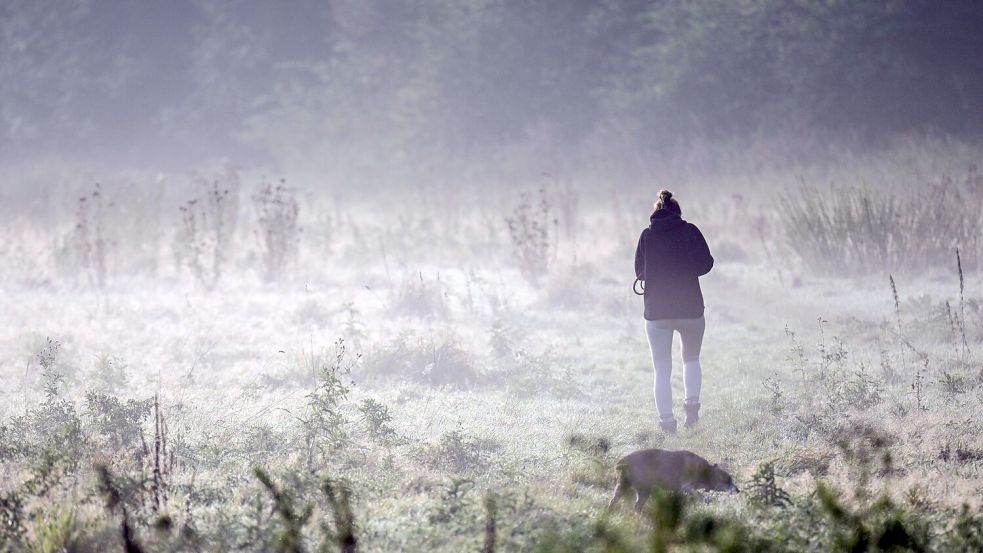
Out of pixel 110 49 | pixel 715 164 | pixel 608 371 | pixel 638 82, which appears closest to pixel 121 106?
pixel 110 49

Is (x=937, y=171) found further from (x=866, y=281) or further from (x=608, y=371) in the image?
(x=608, y=371)

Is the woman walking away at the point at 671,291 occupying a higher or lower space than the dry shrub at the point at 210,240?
lower

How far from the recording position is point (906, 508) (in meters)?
4.48

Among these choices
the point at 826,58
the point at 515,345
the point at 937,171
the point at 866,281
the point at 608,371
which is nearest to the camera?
the point at 608,371

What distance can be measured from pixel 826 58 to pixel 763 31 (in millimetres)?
2089

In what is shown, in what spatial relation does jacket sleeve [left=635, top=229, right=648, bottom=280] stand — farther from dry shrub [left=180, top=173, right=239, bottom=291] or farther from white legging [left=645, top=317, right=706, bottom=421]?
dry shrub [left=180, top=173, right=239, bottom=291]

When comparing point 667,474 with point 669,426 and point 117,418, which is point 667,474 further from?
point 117,418

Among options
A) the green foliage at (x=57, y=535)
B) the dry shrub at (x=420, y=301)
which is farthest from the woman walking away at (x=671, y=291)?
the dry shrub at (x=420, y=301)

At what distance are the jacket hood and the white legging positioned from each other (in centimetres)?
73

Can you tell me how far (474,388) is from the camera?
8.23 metres

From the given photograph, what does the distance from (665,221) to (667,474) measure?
2.40m

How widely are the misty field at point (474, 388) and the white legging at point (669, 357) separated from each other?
261 mm

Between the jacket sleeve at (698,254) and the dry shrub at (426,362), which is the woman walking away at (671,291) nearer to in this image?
the jacket sleeve at (698,254)

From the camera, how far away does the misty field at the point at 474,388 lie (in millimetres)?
4309
